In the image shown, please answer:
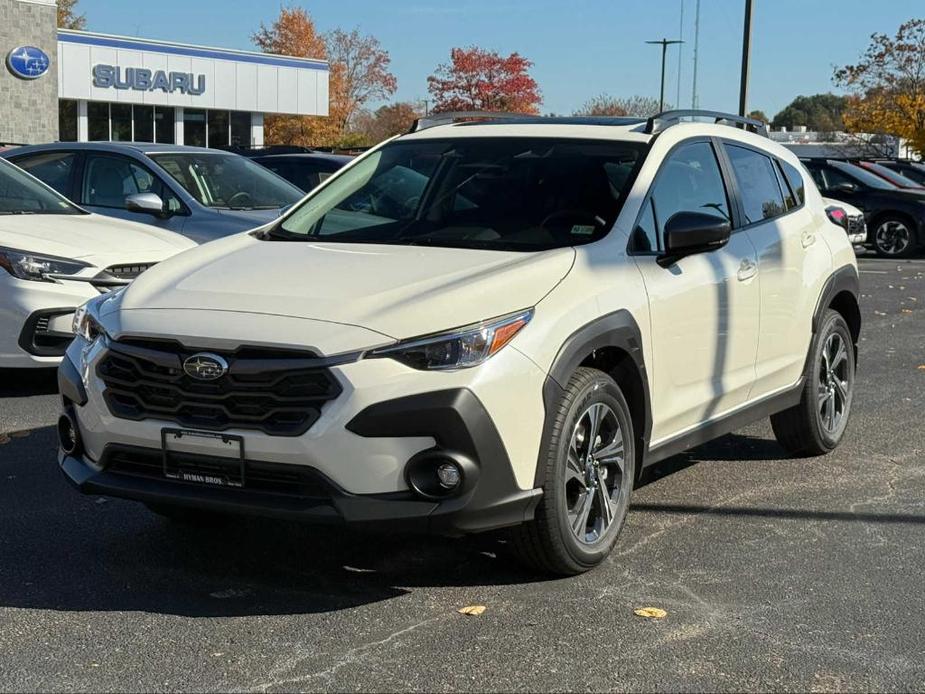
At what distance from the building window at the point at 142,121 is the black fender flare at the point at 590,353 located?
42251 mm

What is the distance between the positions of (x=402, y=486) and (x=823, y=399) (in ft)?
11.1

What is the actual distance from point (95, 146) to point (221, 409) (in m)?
7.64

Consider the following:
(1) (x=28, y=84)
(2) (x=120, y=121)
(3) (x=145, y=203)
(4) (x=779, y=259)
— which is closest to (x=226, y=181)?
(3) (x=145, y=203)

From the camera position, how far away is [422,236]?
213 inches

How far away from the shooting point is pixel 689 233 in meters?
5.23

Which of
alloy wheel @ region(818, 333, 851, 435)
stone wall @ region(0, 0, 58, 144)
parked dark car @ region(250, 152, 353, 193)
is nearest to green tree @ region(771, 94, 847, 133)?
stone wall @ region(0, 0, 58, 144)

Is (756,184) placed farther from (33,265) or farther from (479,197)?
(33,265)

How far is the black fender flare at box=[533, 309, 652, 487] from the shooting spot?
447 cm

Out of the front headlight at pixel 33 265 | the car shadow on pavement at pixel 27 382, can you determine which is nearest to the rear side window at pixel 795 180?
the front headlight at pixel 33 265

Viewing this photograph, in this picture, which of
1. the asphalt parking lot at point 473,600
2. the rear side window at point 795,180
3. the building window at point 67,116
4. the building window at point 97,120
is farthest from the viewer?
the building window at point 97,120

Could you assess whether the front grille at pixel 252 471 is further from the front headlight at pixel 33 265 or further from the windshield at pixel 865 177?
the windshield at pixel 865 177

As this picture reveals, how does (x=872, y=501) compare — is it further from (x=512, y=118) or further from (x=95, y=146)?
(x=95, y=146)

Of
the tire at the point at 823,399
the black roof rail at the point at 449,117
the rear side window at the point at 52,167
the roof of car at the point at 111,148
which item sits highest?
the black roof rail at the point at 449,117

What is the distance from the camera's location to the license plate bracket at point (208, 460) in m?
4.32
